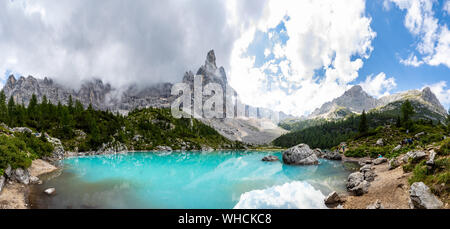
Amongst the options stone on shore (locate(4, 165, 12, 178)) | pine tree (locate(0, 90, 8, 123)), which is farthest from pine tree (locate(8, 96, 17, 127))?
stone on shore (locate(4, 165, 12, 178))

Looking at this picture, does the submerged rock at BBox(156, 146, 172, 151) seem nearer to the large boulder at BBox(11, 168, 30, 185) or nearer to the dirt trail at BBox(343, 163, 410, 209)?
the large boulder at BBox(11, 168, 30, 185)

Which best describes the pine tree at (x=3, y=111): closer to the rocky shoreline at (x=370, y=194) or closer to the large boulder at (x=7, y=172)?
the rocky shoreline at (x=370, y=194)

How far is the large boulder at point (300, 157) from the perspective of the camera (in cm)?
4859

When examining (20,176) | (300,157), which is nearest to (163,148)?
(300,157)

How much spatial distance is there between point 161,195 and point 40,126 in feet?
295

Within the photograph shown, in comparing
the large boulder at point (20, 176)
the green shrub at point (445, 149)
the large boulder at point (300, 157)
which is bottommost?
the large boulder at point (300, 157)

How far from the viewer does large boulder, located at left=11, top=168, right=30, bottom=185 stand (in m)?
19.1

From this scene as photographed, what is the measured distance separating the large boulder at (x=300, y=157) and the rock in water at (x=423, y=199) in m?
38.7

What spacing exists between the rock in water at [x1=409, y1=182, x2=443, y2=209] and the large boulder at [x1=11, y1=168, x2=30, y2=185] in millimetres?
33794

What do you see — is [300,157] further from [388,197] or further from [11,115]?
[11,115]

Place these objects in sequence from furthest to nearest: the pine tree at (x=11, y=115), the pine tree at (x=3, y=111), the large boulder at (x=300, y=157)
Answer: the pine tree at (x=3, y=111) → the pine tree at (x=11, y=115) → the large boulder at (x=300, y=157)

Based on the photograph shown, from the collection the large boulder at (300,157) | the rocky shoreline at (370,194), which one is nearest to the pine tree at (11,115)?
the rocky shoreline at (370,194)
